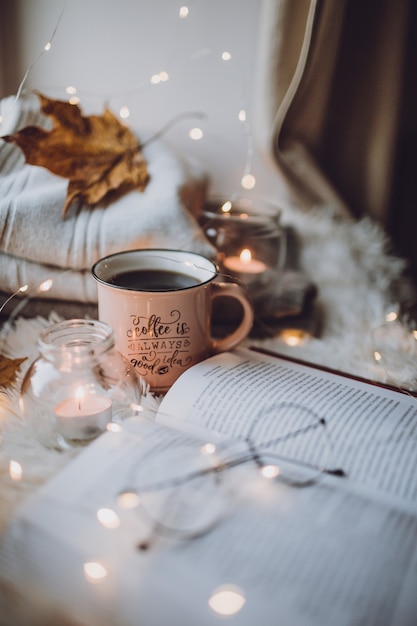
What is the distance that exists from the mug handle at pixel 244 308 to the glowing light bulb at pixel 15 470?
10.1 inches

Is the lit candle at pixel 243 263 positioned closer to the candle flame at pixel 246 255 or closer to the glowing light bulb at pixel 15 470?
the candle flame at pixel 246 255

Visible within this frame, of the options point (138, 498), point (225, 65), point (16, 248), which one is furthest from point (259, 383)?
point (225, 65)

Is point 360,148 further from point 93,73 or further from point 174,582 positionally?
point 174,582

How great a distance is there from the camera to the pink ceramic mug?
553mm

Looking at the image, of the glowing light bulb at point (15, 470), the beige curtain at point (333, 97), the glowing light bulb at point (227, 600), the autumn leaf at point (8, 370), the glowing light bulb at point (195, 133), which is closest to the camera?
the glowing light bulb at point (227, 600)

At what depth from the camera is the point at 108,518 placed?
0.40 metres

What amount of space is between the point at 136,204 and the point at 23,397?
0.29 metres

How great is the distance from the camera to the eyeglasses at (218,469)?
413 millimetres

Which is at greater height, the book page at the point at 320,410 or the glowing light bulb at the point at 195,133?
the glowing light bulb at the point at 195,133

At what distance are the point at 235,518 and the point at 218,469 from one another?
54 millimetres

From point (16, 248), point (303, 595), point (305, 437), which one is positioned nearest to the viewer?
point (303, 595)

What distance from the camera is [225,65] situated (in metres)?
0.90

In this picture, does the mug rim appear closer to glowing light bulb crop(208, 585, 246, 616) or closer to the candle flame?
the candle flame

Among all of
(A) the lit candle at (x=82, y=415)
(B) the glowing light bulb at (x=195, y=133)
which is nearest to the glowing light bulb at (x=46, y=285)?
(A) the lit candle at (x=82, y=415)
